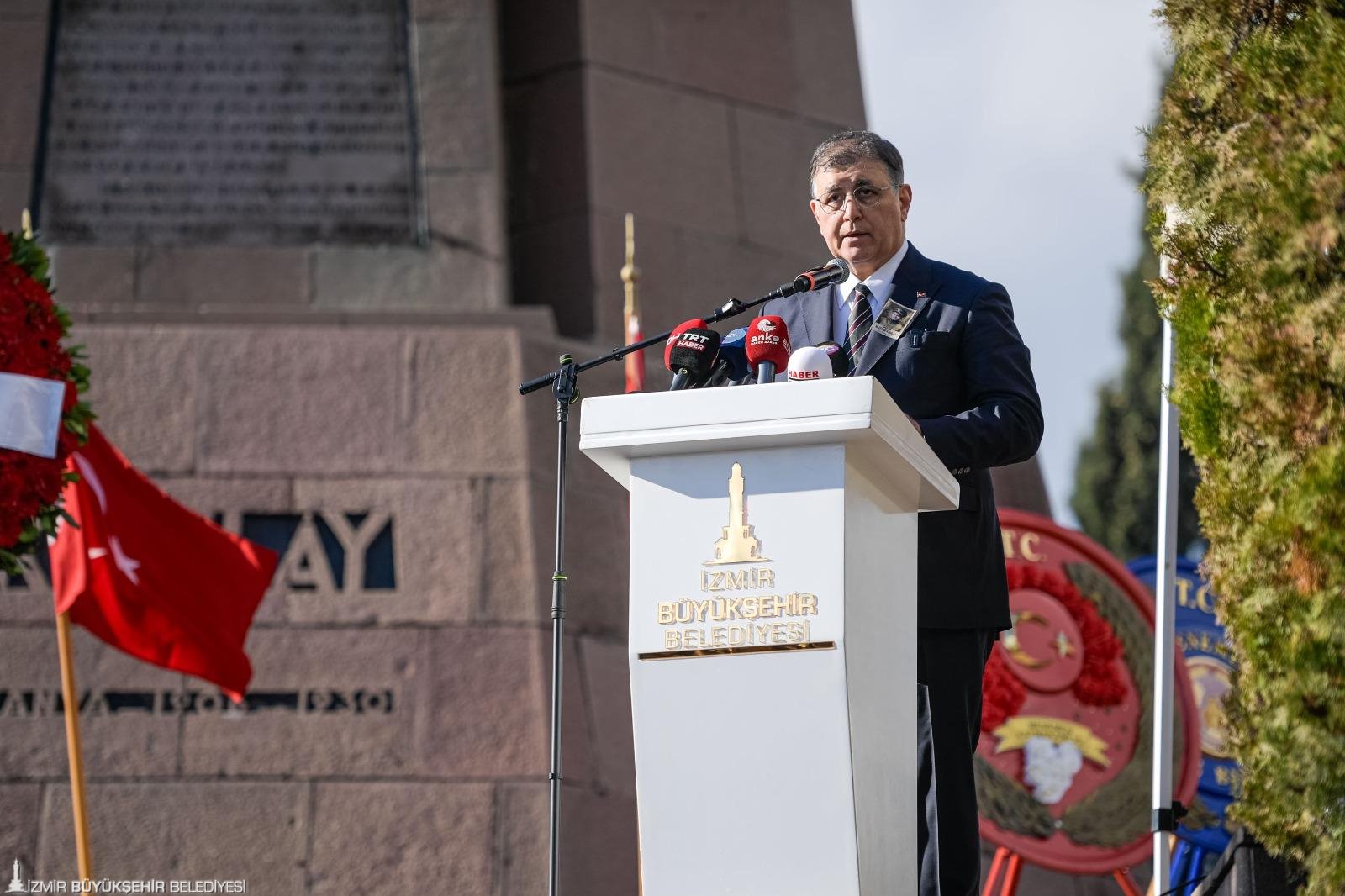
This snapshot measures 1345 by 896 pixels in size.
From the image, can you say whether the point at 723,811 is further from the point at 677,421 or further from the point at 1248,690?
the point at 1248,690

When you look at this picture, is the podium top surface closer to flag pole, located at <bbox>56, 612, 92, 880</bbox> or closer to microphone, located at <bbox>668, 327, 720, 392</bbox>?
microphone, located at <bbox>668, 327, 720, 392</bbox>

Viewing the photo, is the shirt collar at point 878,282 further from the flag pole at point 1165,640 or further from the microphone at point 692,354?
the flag pole at point 1165,640

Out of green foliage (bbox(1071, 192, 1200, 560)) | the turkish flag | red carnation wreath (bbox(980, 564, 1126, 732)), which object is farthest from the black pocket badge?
green foliage (bbox(1071, 192, 1200, 560))

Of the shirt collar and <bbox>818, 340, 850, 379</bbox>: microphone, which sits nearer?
<bbox>818, 340, 850, 379</bbox>: microphone

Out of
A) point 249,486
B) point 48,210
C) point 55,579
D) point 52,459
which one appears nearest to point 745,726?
point 52,459

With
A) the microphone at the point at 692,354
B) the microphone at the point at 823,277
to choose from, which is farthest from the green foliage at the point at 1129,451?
the microphone at the point at 692,354

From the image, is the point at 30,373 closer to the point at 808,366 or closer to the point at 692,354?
the point at 692,354

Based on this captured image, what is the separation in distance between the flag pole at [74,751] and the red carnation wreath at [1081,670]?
3183 mm

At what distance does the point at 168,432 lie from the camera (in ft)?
21.9

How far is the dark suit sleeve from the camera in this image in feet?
11.8

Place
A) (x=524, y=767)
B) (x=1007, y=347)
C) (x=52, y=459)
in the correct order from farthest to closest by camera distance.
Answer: (x=524, y=767)
(x=52, y=459)
(x=1007, y=347)

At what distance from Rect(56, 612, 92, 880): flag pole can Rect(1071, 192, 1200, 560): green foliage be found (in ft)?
57.9

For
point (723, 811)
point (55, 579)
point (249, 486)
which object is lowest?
point (723, 811)

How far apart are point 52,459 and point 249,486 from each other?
1.32 m
